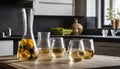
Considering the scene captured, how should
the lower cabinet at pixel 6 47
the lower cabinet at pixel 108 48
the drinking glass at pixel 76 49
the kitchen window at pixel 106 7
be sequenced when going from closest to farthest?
the drinking glass at pixel 76 49 < the lower cabinet at pixel 108 48 < the lower cabinet at pixel 6 47 < the kitchen window at pixel 106 7

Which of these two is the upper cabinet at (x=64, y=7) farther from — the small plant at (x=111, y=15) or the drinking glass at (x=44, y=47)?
the drinking glass at (x=44, y=47)

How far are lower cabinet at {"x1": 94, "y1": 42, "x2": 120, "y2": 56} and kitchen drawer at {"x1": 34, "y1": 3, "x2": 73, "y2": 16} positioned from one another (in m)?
1.13

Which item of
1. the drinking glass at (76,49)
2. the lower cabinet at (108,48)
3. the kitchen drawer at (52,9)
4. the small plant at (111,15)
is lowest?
the lower cabinet at (108,48)

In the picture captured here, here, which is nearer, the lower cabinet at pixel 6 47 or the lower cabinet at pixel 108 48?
the lower cabinet at pixel 108 48

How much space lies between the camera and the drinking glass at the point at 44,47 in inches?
57.5

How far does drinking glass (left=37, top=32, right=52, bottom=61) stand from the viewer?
1.46 metres

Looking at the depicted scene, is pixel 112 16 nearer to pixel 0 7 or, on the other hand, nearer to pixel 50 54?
pixel 0 7

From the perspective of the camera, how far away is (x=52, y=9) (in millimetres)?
4504

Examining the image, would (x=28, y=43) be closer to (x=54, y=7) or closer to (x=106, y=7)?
(x=54, y=7)

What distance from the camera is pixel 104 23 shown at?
15.6 ft

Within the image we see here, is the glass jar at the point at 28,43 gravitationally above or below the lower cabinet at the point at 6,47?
above

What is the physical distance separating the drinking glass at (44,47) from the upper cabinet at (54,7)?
285 cm

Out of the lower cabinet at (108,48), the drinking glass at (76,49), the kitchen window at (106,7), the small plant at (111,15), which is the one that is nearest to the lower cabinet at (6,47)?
the lower cabinet at (108,48)

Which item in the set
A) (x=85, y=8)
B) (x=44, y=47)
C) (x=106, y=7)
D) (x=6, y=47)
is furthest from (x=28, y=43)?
(x=106, y=7)
